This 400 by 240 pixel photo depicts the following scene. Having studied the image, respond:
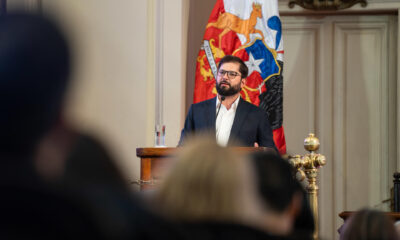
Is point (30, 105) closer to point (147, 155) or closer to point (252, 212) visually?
point (252, 212)

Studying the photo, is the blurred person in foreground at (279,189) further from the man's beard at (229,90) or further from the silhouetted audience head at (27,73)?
the man's beard at (229,90)

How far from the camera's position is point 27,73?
85 centimetres

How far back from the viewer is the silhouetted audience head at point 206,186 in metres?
1.10

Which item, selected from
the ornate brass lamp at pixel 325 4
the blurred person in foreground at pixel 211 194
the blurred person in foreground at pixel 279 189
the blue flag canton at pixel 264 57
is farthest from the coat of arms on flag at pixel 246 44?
the blurred person in foreground at pixel 211 194

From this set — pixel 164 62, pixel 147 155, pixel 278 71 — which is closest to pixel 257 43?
pixel 278 71

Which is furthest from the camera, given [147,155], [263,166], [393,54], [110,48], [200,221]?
[393,54]

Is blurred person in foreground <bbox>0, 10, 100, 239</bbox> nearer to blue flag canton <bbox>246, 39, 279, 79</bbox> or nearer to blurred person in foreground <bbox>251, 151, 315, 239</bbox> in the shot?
blurred person in foreground <bbox>251, 151, 315, 239</bbox>

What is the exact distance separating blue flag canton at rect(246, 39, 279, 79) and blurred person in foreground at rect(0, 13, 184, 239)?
5990 mm

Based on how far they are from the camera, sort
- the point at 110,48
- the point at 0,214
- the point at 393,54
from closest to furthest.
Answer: the point at 0,214
the point at 110,48
the point at 393,54

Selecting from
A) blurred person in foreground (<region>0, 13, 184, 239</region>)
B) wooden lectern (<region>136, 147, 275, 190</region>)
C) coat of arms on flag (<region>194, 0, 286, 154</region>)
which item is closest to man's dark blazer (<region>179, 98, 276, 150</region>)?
wooden lectern (<region>136, 147, 275, 190</region>)

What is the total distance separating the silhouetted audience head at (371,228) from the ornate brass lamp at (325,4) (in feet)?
19.1

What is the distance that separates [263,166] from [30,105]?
54cm

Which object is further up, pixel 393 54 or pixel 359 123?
pixel 393 54

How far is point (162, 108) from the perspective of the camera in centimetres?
688
